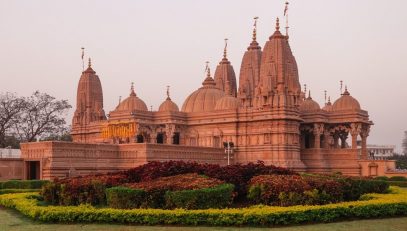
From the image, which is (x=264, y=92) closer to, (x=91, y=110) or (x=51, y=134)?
(x=91, y=110)

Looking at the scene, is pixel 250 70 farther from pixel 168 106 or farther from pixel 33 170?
pixel 33 170

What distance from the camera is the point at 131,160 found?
121ft

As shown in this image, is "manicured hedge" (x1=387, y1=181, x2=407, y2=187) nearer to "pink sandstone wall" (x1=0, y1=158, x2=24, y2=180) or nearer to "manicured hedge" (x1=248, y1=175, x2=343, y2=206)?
"manicured hedge" (x1=248, y1=175, x2=343, y2=206)

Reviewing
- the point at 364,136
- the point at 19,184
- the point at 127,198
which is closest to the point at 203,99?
the point at 364,136

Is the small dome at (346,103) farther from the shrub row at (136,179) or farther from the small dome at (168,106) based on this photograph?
the shrub row at (136,179)

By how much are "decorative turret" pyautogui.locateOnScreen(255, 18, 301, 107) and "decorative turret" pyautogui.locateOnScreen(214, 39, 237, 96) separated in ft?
40.0

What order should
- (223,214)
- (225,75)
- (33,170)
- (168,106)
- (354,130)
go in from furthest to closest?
1. (225,75)
2. (168,106)
3. (354,130)
4. (33,170)
5. (223,214)

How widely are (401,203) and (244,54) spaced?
4210 centimetres

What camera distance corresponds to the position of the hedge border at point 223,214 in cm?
1312

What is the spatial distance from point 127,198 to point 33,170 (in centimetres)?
2112

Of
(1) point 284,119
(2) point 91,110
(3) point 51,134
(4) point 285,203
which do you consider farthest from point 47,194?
(3) point 51,134

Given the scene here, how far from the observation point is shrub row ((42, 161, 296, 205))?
15812 millimetres

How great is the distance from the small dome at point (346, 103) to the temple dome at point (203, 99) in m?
10.6

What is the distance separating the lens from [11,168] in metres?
32.1
